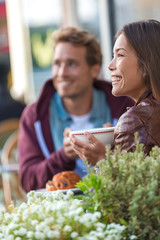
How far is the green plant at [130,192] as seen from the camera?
110cm

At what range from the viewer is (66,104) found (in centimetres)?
292

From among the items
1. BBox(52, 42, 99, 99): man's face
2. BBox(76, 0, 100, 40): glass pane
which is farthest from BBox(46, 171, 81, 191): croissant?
BBox(76, 0, 100, 40): glass pane

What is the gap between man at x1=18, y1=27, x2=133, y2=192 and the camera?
2.75 meters

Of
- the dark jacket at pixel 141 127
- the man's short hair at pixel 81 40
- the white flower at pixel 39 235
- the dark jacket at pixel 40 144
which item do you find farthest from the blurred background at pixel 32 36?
the white flower at pixel 39 235

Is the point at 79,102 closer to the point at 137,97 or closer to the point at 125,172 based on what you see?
the point at 137,97

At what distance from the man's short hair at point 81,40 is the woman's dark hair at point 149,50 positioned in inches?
58.7

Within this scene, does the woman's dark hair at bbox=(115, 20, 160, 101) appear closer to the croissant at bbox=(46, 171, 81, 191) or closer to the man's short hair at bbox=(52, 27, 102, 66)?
the croissant at bbox=(46, 171, 81, 191)

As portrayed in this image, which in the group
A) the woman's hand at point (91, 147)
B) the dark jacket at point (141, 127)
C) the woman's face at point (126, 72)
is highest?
the woman's face at point (126, 72)

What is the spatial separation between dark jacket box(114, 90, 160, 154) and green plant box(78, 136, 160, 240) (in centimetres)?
10

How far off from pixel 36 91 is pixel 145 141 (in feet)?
19.8

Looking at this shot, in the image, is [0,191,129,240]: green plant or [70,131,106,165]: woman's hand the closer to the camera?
[0,191,129,240]: green plant

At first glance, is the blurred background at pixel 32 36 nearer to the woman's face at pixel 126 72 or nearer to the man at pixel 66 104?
the man at pixel 66 104

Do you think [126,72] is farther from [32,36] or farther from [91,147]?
[32,36]

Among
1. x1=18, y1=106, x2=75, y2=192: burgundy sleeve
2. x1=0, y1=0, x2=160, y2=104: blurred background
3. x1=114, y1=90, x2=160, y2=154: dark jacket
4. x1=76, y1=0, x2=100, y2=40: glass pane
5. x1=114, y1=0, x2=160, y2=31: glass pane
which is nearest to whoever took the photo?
x1=114, y1=90, x2=160, y2=154: dark jacket
